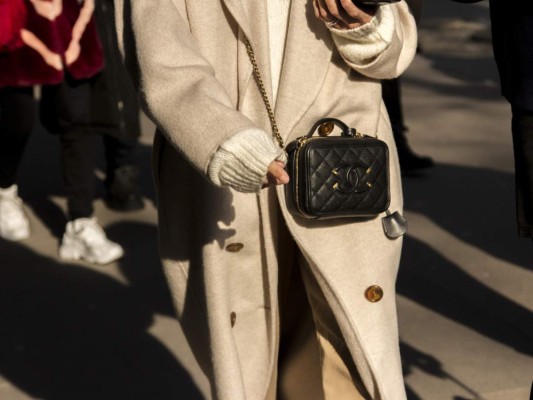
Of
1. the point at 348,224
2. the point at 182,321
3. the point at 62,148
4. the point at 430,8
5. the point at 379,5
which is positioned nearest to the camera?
the point at 379,5

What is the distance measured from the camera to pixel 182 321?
361cm

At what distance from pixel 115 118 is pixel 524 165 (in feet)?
9.40

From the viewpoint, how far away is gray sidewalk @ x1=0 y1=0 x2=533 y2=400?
16.2 ft

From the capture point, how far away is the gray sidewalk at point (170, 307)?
16.2 ft

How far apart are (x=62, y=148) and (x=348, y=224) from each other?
3.25 meters

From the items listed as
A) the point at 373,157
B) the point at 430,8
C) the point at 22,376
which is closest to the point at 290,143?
the point at 373,157

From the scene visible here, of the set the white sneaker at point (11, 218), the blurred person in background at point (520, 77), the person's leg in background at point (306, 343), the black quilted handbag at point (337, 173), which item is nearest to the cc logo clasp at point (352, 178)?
the black quilted handbag at point (337, 173)

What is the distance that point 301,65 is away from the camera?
3262 mm

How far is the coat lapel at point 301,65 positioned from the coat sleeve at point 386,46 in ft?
0.16

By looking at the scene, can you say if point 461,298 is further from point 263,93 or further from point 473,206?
point 263,93

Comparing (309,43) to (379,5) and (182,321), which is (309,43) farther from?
(182,321)

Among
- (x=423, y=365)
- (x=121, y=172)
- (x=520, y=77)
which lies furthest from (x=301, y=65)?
(x=121, y=172)

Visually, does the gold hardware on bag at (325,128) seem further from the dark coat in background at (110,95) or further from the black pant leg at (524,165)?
the dark coat in background at (110,95)

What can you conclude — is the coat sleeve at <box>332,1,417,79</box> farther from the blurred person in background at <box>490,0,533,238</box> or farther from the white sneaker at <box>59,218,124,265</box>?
the white sneaker at <box>59,218,124,265</box>
